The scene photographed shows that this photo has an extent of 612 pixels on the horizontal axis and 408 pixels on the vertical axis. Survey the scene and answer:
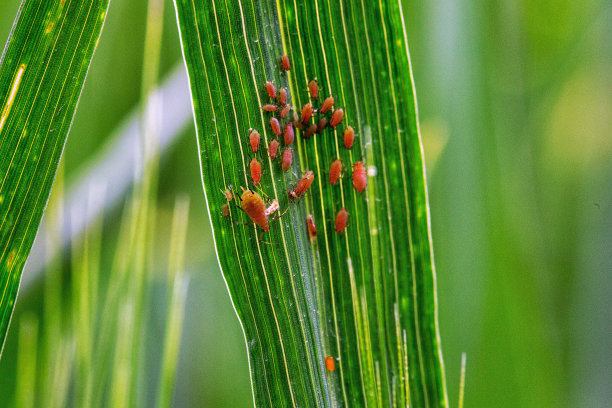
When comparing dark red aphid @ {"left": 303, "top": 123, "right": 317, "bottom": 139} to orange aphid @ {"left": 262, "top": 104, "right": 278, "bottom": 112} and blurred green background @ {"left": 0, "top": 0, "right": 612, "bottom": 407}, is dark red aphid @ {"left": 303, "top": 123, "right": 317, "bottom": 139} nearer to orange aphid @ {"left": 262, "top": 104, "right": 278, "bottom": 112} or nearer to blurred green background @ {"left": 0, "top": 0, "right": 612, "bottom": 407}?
orange aphid @ {"left": 262, "top": 104, "right": 278, "bottom": 112}

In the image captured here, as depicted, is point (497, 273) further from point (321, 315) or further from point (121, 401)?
point (121, 401)

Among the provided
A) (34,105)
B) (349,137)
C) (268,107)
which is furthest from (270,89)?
(34,105)

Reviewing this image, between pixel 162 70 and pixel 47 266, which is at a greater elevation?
pixel 162 70

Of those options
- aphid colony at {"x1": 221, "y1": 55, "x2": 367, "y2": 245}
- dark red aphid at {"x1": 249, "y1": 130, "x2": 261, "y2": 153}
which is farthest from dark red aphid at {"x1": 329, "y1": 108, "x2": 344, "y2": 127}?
dark red aphid at {"x1": 249, "y1": 130, "x2": 261, "y2": 153}

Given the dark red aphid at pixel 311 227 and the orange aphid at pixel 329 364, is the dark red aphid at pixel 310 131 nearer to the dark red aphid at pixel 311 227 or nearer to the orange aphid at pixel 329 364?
the dark red aphid at pixel 311 227

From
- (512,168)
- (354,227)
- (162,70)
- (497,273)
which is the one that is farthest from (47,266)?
(512,168)

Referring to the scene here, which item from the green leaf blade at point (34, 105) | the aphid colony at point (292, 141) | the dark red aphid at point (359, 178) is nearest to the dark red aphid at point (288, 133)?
the aphid colony at point (292, 141)
